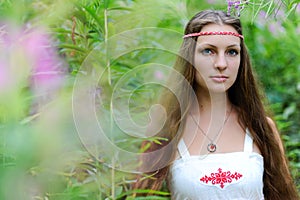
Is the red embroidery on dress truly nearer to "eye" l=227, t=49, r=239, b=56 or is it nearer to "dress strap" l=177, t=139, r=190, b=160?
"dress strap" l=177, t=139, r=190, b=160

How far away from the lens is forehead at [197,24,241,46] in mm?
1182

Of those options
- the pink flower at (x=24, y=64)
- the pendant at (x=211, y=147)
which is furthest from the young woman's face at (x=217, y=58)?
the pink flower at (x=24, y=64)

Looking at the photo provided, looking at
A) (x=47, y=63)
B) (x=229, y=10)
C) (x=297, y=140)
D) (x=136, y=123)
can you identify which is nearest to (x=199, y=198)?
(x=136, y=123)

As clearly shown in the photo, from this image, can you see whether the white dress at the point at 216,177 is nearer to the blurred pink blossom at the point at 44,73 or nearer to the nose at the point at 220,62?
the nose at the point at 220,62

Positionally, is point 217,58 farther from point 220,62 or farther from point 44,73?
point 44,73

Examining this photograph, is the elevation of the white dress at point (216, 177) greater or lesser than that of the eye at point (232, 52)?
lesser

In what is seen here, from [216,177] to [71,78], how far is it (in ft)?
1.40

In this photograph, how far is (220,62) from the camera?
1.16m

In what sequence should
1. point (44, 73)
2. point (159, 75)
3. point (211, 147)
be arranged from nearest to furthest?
point (44, 73)
point (211, 147)
point (159, 75)

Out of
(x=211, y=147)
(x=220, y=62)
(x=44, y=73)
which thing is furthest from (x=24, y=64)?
(x=211, y=147)

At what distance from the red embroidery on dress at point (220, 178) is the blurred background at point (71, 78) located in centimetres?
10

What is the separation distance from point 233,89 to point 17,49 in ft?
2.79

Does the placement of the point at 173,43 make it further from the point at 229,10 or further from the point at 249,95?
the point at 229,10

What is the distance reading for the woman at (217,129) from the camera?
120cm
